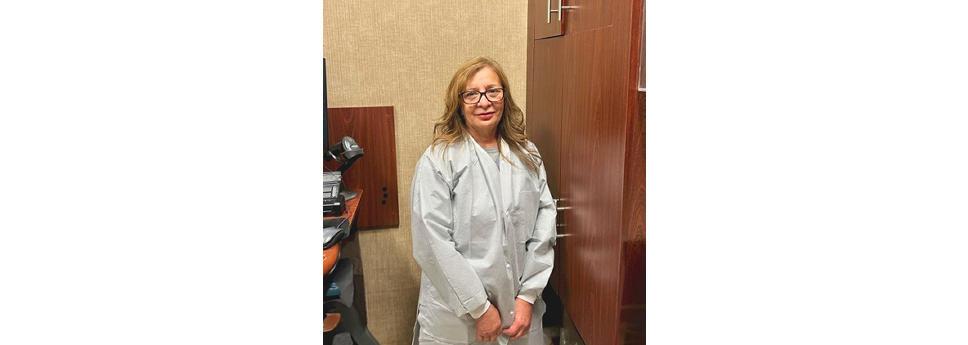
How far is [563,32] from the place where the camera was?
4.93ft

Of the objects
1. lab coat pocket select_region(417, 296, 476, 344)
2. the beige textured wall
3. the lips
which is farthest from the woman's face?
lab coat pocket select_region(417, 296, 476, 344)

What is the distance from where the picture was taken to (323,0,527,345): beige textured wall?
182 cm

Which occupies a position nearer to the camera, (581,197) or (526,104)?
(581,197)

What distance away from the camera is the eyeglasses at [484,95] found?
60.1 inches

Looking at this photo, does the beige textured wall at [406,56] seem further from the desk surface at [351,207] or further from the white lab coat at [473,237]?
the white lab coat at [473,237]

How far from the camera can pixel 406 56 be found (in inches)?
73.1

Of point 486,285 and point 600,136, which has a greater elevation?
point 600,136

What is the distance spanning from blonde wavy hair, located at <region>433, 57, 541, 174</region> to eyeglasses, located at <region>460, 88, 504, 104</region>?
0.08 ft

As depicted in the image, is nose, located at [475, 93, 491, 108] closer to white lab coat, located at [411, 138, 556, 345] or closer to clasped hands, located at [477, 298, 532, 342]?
white lab coat, located at [411, 138, 556, 345]

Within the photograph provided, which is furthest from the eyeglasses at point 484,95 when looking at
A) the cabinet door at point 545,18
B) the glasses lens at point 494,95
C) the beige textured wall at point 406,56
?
the beige textured wall at point 406,56
